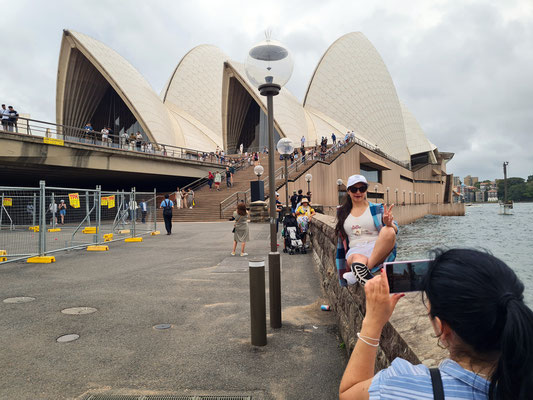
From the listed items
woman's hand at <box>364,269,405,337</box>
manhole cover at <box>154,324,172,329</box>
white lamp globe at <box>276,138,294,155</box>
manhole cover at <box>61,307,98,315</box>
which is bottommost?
manhole cover at <box>154,324,172,329</box>

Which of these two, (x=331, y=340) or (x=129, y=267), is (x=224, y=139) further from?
(x=331, y=340)

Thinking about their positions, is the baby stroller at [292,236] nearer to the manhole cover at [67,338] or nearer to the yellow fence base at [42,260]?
the yellow fence base at [42,260]

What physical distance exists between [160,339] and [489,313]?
363 centimetres

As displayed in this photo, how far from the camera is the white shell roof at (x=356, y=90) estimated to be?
177ft

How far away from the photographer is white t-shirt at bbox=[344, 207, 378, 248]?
3.08m

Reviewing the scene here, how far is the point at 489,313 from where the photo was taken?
95 cm

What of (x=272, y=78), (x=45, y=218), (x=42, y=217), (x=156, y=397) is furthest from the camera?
(x=45, y=218)

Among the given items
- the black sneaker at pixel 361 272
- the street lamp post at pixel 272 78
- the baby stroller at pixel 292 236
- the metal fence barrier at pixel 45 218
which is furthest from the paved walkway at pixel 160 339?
the baby stroller at pixel 292 236

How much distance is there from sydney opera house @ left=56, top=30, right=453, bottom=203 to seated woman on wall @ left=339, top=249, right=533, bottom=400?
3759 centimetres

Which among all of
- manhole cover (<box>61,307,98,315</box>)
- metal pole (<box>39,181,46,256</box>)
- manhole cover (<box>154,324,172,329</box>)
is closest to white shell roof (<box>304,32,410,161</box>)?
metal pole (<box>39,181,46,256</box>)

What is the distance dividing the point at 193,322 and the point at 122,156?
77.8ft

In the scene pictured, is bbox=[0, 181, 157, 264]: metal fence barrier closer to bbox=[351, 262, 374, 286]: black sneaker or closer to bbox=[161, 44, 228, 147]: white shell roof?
bbox=[351, 262, 374, 286]: black sneaker

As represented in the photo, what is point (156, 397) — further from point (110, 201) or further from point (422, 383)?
point (110, 201)

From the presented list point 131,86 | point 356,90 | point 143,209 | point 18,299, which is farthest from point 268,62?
point 356,90
